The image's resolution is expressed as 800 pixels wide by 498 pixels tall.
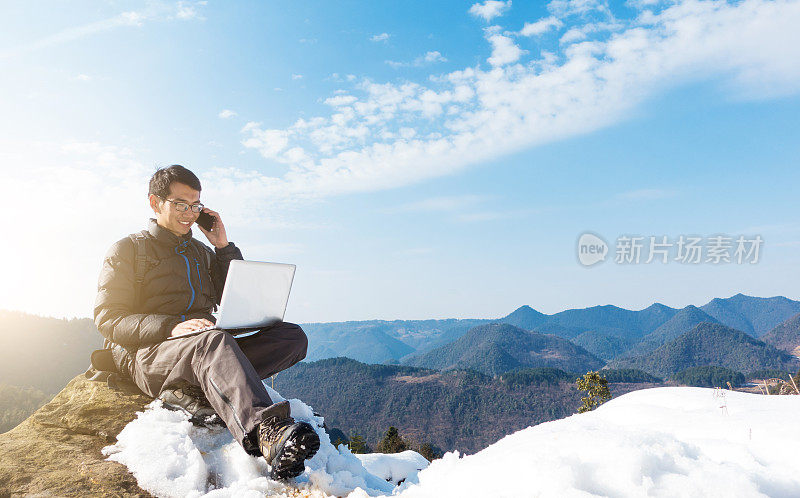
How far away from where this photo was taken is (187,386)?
4965 mm

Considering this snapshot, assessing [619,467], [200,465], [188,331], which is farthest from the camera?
[188,331]

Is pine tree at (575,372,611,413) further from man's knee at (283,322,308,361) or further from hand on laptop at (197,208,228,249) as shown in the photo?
hand on laptop at (197,208,228,249)

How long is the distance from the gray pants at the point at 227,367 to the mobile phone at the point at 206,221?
1653mm

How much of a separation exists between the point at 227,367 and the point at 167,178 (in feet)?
8.32

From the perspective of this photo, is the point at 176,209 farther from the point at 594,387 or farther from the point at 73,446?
the point at 594,387

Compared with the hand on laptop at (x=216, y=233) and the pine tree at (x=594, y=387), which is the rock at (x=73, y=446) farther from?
the pine tree at (x=594, y=387)

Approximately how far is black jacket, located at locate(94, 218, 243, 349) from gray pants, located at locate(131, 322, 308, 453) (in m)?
0.26

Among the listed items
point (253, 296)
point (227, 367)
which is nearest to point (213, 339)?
point (227, 367)

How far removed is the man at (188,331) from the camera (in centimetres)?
384

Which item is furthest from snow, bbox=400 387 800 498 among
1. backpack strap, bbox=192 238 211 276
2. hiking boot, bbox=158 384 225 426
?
backpack strap, bbox=192 238 211 276

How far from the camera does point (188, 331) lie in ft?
14.7

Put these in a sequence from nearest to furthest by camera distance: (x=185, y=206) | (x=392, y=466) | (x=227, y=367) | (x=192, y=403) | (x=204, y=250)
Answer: (x=227, y=367), (x=192, y=403), (x=185, y=206), (x=204, y=250), (x=392, y=466)

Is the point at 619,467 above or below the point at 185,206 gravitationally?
below

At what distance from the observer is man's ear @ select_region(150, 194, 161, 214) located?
18.0 feet
